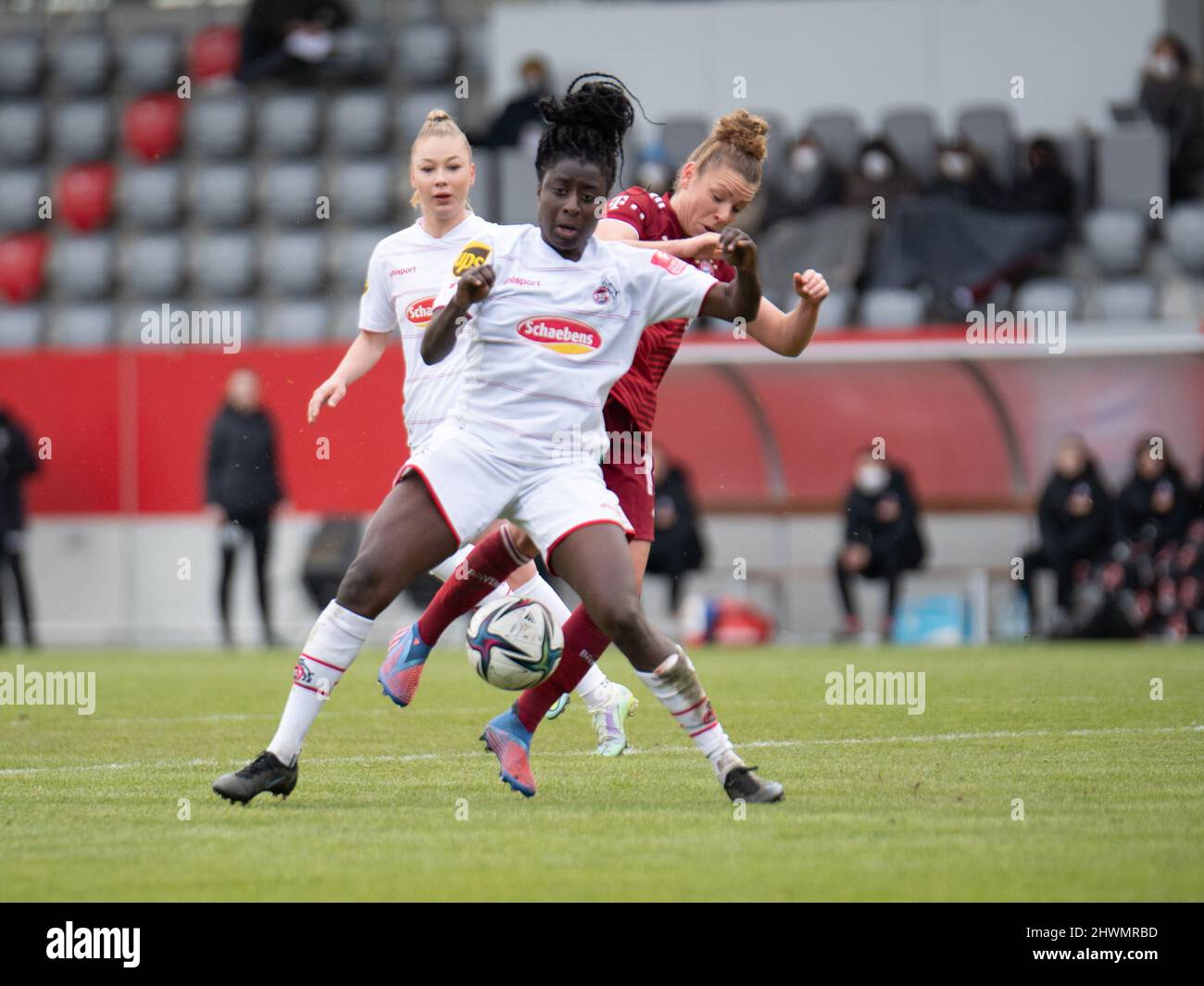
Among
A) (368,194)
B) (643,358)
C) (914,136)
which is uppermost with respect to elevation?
(914,136)

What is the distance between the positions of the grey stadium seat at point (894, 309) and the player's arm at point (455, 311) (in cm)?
1281

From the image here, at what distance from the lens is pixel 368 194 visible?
21844mm

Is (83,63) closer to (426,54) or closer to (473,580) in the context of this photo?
(426,54)

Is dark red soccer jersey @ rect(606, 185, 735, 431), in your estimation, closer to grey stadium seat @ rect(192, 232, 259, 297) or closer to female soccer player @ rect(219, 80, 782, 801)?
female soccer player @ rect(219, 80, 782, 801)

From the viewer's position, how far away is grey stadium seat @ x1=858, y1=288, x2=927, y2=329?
61.8ft

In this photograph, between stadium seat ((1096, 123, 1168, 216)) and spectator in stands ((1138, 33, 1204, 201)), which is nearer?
stadium seat ((1096, 123, 1168, 216))

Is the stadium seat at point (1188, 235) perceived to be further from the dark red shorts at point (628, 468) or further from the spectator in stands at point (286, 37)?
the dark red shorts at point (628, 468)

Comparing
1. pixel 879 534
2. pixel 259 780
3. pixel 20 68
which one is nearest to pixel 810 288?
pixel 259 780

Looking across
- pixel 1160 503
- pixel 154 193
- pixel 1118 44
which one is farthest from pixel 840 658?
pixel 154 193

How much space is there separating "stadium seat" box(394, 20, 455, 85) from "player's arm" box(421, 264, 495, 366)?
17053 mm

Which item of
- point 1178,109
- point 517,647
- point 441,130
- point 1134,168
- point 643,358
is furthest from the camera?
point 1178,109

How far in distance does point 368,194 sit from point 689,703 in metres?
16.1

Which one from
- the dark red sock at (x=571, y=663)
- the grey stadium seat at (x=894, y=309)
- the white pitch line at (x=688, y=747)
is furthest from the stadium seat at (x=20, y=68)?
the dark red sock at (x=571, y=663)

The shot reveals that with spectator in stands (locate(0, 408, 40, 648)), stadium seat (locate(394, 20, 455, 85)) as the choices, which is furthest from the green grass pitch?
stadium seat (locate(394, 20, 455, 85))
